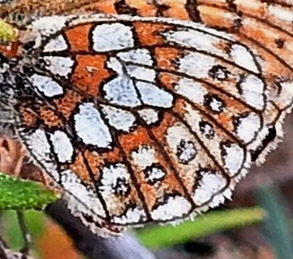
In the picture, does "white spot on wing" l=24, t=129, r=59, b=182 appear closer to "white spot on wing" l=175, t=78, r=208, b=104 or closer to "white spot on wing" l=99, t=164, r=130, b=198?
"white spot on wing" l=99, t=164, r=130, b=198

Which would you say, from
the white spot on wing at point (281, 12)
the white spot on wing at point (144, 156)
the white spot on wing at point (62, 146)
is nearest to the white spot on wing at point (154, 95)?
the white spot on wing at point (144, 156)

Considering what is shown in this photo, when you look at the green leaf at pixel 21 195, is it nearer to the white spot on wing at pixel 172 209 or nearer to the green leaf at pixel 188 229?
the white spot on wing at pixel 172 209

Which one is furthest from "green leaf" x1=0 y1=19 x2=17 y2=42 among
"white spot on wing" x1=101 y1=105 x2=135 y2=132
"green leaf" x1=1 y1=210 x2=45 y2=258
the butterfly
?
"green leaf" x1=1 y1=210 x2=45 y2=258

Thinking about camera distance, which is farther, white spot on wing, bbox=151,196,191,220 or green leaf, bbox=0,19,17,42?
white spot on wing, bbox=151,196,191,220

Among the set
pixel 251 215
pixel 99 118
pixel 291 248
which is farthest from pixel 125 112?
pixel 251 215

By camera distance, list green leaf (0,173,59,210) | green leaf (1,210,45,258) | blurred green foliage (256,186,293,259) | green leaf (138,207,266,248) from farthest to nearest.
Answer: green leaf (138,207,266,248) < green leaf (1,210,45,258) < blurred green foliage (256,186,293,259) < green leaf (0,173,59,210)

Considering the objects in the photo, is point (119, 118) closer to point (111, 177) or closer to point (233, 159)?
point (111, 177)
